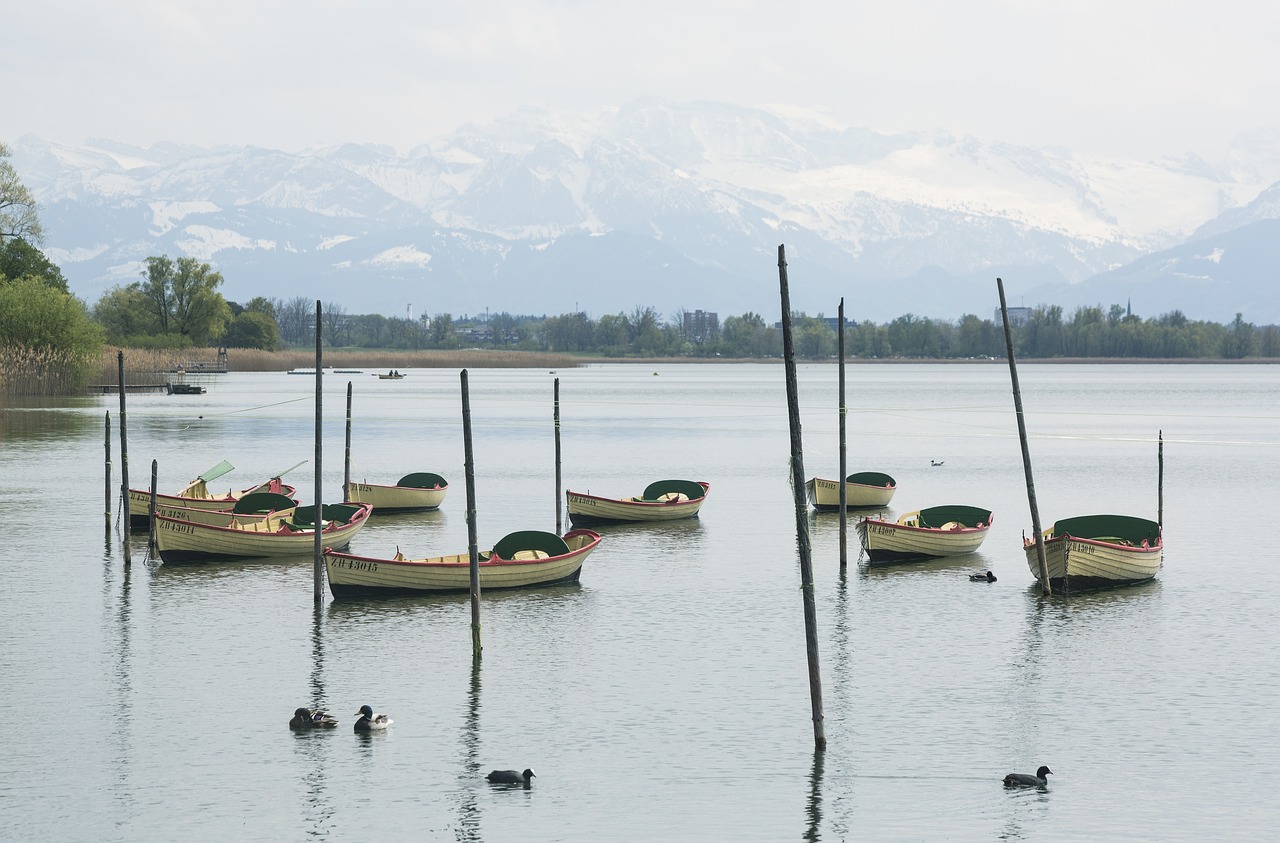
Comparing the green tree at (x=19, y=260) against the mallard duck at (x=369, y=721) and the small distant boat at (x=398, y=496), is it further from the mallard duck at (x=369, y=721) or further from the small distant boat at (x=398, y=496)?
the mallard duck at (x=369, y=721)

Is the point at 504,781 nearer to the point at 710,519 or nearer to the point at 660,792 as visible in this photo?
the point at 660,792

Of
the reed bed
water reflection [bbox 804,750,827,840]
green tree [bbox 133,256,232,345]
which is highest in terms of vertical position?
green tree [bbox 133,256,232,345]

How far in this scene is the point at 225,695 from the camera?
29891 millimetres

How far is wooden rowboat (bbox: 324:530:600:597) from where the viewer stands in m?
39.1

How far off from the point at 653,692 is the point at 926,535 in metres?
20.0

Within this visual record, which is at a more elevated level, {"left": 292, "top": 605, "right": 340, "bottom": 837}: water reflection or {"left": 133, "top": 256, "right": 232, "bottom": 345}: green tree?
{"left": 133, "top": 256, "right": 232, "bottom": 345}: green tree

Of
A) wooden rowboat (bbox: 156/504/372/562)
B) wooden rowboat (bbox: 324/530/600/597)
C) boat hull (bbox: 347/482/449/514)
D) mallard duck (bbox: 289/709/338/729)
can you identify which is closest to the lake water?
mallard duck (bbox: 289/709/338/729)

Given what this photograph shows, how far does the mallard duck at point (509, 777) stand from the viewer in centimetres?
2398

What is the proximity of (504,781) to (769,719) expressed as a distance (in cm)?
626

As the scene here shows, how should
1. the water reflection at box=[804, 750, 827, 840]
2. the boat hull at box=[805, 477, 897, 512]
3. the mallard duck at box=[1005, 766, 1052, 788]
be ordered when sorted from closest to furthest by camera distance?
the water reflection at box=[804, 750, 827, 840]
the mallard duck at box=[1005, 766, 1052, 788]
the boat hull at box=[805, 477, 897, 512]

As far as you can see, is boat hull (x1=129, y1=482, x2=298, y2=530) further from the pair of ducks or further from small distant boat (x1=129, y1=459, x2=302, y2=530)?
the pair of ducks

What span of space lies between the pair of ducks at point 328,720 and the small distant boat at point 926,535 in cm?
2353

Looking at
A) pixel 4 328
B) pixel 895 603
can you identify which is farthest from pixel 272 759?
pixel 4 328

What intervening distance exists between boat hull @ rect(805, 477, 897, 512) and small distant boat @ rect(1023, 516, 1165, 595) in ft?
58.5
